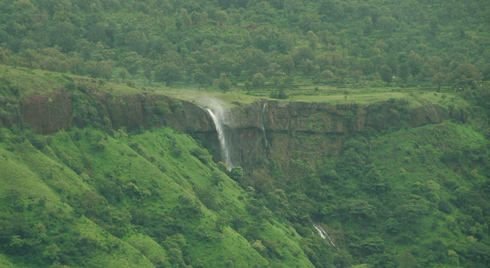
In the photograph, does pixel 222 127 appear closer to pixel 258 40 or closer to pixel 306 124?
pixel 306 124

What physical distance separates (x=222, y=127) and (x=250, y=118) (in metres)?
5.28

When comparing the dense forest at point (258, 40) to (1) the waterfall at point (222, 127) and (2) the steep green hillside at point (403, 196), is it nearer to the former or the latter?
(1) the waterfall at point (222, 127)

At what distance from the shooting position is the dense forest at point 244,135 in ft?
211

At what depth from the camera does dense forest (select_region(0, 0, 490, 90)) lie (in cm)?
11350

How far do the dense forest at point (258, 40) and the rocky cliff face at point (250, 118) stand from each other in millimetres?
11238

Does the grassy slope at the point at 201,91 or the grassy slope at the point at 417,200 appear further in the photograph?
the grassy slope at the point at 417,200

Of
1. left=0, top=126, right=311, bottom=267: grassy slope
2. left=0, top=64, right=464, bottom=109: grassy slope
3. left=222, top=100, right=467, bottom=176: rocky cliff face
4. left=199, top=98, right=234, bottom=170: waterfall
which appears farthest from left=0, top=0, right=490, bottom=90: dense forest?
left=0, top=126, right=311, bottom=267: grassy slope

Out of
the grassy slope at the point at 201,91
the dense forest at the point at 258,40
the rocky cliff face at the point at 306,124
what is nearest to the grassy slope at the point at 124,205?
the grassy slope at the point at 201,91

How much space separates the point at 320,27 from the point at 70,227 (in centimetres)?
9677

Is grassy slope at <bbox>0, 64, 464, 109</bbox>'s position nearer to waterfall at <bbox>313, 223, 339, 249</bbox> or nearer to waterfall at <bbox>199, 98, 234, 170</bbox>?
waterfall at <bbox>199, 98, 234, 170</bbox>

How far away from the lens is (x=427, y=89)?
116 meters

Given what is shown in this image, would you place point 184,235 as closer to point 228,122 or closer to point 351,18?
point 228,122

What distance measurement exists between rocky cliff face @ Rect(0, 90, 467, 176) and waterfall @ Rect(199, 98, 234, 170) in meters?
0.66

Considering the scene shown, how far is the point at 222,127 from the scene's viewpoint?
292 feet
